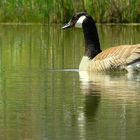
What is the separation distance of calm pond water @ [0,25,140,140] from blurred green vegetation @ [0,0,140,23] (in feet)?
36.0

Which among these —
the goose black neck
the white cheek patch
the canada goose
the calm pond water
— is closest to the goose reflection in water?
the calm pond water

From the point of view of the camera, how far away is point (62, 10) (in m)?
28.8

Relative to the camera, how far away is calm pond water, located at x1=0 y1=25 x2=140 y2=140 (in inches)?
296

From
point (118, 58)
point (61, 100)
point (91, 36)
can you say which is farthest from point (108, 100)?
point (91, 36)

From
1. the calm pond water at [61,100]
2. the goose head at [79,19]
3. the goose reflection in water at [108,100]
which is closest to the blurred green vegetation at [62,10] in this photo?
the calm pond water at [61,100]

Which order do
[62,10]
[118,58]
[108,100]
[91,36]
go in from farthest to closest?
[62,10]
[91,36]
[118,58]
[108,100]

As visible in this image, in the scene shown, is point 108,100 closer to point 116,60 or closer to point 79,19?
point 116,60

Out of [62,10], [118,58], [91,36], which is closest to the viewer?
[118,58]

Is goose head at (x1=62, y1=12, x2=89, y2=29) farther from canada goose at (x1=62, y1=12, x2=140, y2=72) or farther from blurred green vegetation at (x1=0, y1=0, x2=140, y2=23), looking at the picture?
blurred green vegetation at (x1=0, y1=0, x2=140, y2=23)

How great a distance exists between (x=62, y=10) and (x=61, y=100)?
19230mm

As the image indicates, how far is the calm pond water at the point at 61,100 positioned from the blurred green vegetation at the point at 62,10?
432 inches

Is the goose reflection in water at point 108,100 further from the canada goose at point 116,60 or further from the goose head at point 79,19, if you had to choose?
the goose head at point 79,19

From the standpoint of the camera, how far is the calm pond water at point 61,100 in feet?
24.7

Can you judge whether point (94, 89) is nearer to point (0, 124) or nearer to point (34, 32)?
point (0, 124)
